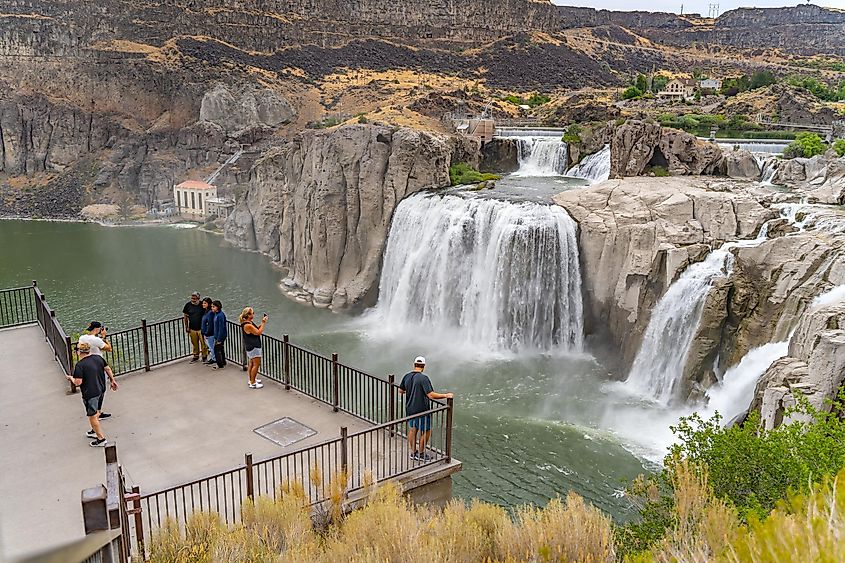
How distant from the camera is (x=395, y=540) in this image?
712cm

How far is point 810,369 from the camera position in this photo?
536 inches

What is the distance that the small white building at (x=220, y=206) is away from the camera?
2161 inches

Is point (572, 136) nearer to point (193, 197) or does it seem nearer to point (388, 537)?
point (193, 197)

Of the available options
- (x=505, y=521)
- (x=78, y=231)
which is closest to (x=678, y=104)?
(x=78, y=231)

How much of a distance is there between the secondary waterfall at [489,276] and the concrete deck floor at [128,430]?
567 inches

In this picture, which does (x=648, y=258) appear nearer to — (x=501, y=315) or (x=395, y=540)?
(x=501, y=315)

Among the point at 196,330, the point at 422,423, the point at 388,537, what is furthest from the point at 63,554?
the point at 196,330

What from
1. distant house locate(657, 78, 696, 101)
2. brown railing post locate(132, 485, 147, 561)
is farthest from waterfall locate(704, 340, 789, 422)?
distant house locate(657, 78, 696, 101)

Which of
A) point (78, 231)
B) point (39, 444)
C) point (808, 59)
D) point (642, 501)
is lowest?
point (78, 231)

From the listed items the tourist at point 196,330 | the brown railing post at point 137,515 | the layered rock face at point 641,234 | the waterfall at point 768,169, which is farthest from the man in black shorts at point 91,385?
the waterfall at point 768,169

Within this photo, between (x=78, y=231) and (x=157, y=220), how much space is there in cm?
592

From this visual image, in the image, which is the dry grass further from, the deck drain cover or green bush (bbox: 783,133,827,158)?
green bush (bbox: 783,133,827,158)

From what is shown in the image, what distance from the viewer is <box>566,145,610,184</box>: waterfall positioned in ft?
117

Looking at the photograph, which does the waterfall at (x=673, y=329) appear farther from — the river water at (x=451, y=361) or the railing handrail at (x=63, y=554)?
the railing handrail at (x=63, y=554)
